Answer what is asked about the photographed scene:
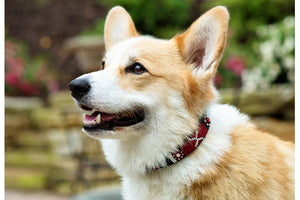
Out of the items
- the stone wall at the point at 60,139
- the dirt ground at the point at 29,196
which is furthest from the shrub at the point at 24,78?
the dirt ground at the point at 29,196

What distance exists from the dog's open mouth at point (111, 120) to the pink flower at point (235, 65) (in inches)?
196

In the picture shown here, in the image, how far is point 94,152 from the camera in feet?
21.5

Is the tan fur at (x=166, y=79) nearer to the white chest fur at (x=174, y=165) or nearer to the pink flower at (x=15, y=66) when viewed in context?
the white chest fur at (x=174, y=165)

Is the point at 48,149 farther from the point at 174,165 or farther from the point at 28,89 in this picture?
the point at 174,165

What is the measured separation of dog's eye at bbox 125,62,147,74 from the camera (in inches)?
93.4

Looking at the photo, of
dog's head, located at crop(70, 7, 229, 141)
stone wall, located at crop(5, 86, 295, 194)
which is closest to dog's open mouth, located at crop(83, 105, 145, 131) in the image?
dog's head, located at crop(70, 7, 229, 141)

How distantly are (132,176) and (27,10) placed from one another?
27.3ft

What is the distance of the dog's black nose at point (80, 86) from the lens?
2234 millimetres

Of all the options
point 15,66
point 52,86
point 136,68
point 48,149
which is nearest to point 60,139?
point 48,149

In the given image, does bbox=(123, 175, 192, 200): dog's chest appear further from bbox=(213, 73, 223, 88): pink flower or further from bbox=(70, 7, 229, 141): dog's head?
bbox=(213, 73, 223, 88): pink flower

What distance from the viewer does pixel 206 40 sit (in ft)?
7.86

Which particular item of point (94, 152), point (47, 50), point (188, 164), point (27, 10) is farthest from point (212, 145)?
point (27, 10)

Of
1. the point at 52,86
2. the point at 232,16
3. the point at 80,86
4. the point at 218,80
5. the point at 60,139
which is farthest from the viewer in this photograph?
the point at 232,16

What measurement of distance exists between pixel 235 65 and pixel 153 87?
4.95 meters
